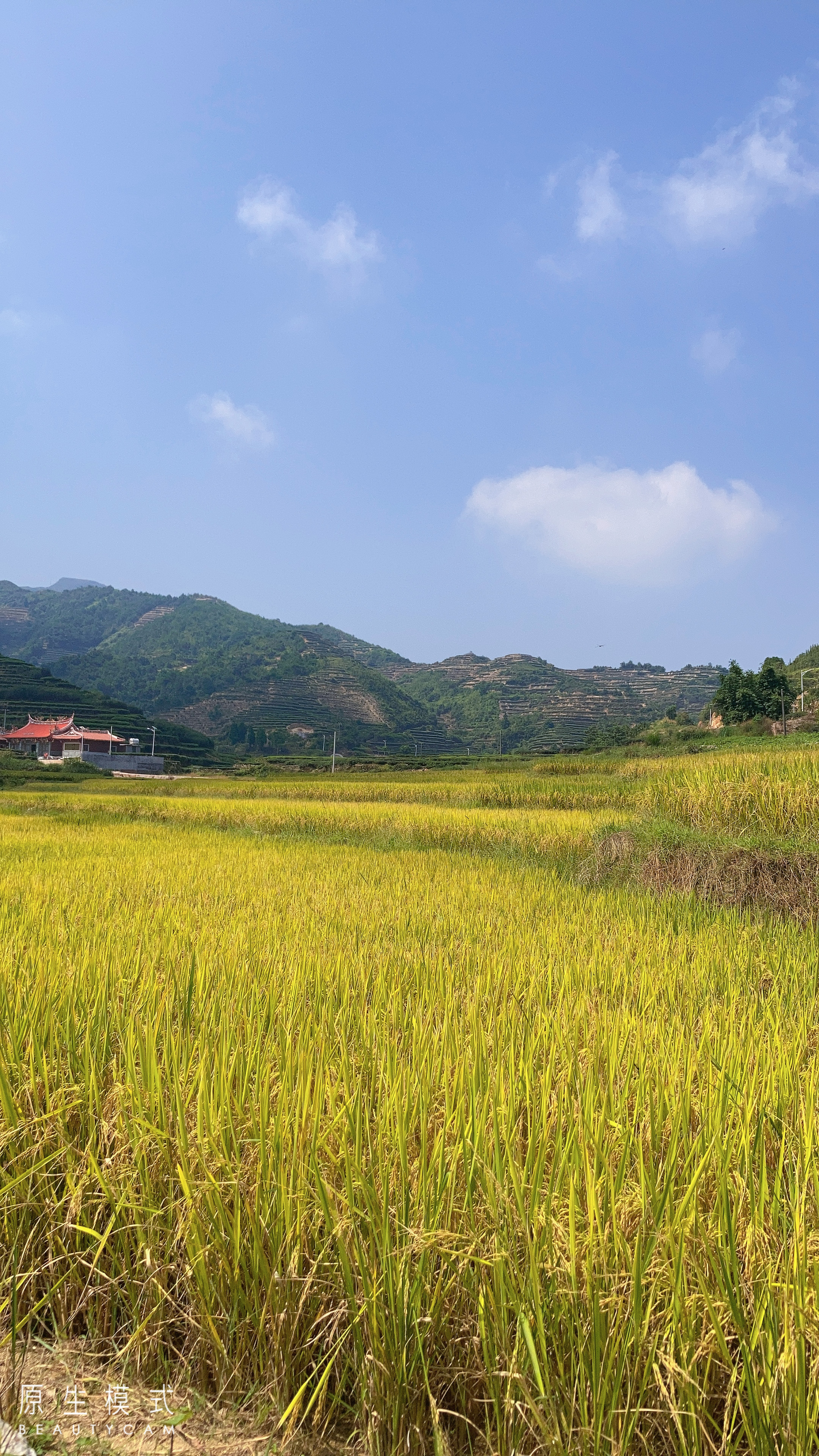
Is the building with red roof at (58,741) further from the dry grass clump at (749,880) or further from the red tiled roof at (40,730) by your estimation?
the dry grass clump at (749,880)

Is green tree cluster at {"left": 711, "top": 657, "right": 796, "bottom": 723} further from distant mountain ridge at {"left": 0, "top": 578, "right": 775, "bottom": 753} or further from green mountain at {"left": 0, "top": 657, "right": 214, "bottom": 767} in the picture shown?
green mountain at {"left": 0, "top": 657, "right": 214, "bottom": 767}

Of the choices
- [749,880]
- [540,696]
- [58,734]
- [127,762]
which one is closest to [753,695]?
[127,762]

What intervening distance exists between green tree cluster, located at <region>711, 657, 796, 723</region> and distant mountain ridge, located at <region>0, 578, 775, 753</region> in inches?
1167

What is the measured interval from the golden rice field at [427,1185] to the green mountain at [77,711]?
61.3 m

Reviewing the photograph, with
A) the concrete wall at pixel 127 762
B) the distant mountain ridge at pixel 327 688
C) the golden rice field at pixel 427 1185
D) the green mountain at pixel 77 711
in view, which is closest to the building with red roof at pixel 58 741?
the concrete wall at pixel 127 762

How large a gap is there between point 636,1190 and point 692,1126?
559mm

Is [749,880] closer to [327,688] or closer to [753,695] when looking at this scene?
[753,695]

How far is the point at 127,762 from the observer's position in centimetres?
5166

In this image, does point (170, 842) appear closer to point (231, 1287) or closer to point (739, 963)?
point (739, 963)

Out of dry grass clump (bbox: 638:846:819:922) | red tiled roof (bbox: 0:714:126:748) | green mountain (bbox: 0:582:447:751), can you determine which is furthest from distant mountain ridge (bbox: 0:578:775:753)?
dry grass clump (bbox: 638:846:819:922)

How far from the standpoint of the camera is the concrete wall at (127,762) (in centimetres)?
4966

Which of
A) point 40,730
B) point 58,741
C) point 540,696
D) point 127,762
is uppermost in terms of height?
point 540,696

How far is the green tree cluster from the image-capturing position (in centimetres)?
5047

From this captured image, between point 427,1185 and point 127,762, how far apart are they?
54389 mm
